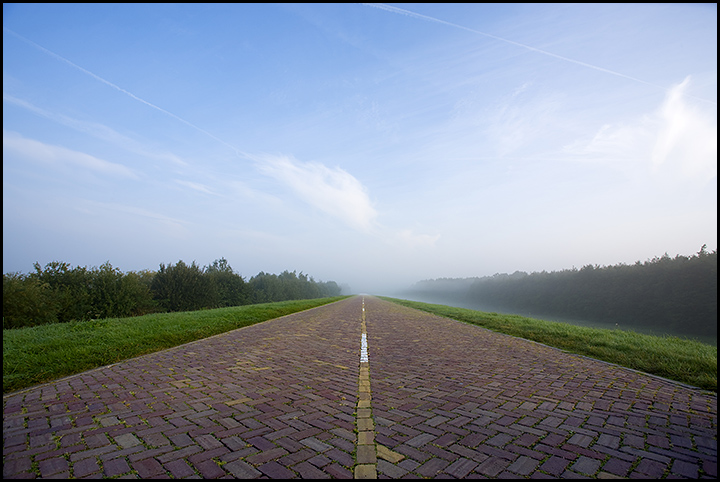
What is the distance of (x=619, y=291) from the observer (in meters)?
39.3

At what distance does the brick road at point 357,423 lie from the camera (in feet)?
8.98

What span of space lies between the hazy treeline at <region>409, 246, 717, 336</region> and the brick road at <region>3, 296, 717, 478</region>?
24267 mm

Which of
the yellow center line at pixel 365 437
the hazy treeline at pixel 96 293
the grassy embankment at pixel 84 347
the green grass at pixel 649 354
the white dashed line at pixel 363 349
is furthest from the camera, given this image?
the hazy treeline at pixel 96 293

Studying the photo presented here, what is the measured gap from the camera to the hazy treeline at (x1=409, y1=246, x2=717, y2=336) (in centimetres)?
2973

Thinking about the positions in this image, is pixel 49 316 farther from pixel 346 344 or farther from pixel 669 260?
pixel 669 260

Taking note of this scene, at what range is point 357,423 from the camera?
358 cm

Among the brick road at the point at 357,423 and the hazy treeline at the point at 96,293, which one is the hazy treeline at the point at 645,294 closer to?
the brick road at the point at 357,423

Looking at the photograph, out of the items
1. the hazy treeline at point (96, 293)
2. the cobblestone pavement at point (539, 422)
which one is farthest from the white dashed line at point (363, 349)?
the hazy treeline at point (96, 293)

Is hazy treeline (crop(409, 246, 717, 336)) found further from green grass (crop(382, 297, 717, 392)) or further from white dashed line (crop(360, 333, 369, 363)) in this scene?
white dashed line (crop(360, 333, 369, 363))

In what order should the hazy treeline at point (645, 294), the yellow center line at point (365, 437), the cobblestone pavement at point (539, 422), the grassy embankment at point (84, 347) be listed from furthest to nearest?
the hazy treeline at point (645, 294) < the grassy embankment at point (84, 347) < the cobblestone pavement at point (539, 422) < the yellow center line at point (365, 437)

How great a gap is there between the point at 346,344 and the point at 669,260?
Answer: 42203mm

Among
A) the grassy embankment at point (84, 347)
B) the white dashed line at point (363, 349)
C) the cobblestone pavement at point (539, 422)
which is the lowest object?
the white dashed line at point (363, 349)

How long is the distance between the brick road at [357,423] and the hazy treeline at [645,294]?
79.6ft

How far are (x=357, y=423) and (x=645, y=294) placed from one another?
43.8 metres
